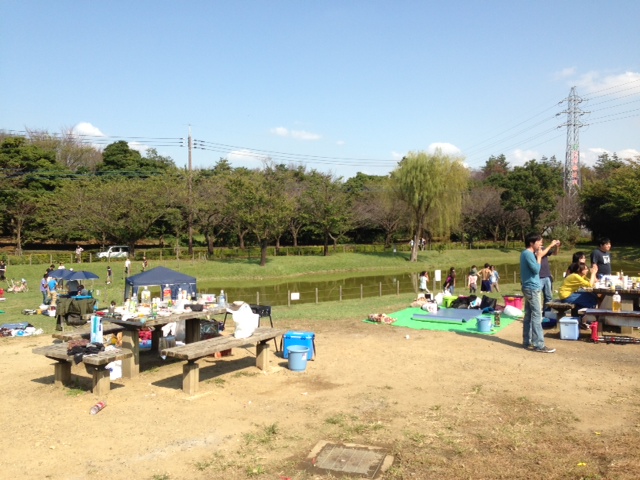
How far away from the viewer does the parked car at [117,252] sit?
36003 millimetres

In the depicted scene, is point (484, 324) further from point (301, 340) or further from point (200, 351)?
point (200, 351)

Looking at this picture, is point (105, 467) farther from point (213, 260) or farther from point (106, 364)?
point (213, 260)

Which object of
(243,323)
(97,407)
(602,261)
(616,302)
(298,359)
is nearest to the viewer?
(97,407)

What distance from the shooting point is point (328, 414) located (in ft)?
21.4

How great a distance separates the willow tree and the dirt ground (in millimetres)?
31696

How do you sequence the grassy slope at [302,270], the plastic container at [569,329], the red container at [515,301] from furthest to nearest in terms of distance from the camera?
the grassy slope at [302,270] < the red container at [515,301] < the plastic container at [569,329]

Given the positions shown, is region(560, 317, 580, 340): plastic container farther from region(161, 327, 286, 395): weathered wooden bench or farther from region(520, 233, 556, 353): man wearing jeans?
region(161, 327, 286, 395): weathered wooden bench

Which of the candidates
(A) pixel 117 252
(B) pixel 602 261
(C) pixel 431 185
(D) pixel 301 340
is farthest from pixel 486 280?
(A) pixel 117 252

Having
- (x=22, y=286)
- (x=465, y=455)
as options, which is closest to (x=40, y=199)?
(x=22, y=286)

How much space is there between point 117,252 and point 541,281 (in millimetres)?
32556

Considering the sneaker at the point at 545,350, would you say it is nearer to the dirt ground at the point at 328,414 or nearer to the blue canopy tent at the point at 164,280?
the dirt ground at the point at 328,414

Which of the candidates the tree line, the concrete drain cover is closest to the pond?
the tree line

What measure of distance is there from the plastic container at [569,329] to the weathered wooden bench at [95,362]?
8091mm

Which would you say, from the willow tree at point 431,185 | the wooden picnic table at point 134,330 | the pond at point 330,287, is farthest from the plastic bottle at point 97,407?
the willow tree at point 431,185
